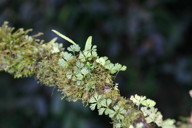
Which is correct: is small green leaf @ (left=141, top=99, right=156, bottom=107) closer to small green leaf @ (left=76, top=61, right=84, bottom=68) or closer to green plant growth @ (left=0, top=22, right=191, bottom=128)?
green plant growth @ (left=0, top=22, right=191, bottom=128)

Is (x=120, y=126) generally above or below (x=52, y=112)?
below

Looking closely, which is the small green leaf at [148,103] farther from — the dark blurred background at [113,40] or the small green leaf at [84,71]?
the dark blurred background at [113,40]

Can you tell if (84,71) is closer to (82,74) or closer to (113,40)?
(82,74)

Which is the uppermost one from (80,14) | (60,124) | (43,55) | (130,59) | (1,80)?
(80,14)

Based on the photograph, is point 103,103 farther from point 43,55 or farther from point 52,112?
point 52,112

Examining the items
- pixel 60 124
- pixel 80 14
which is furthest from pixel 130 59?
pixel 60 124
